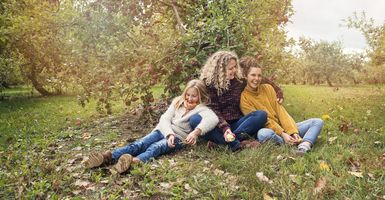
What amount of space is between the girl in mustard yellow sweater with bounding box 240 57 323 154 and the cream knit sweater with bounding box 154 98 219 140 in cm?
73

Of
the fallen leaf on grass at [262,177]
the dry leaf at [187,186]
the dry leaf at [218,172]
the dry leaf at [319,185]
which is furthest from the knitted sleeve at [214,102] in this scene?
the dry leaf at [319,185]

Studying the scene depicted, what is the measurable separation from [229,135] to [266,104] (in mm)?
1029

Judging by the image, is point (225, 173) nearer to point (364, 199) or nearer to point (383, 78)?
point (364, 199)

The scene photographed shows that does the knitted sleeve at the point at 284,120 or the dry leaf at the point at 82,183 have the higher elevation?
the knitted sleeve at the point at 284,120

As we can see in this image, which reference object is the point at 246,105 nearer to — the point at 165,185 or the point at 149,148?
the point at 149,148

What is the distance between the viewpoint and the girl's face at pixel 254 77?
6.36 m

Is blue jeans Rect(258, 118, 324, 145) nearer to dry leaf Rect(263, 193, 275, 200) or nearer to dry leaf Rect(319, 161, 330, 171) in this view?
dry leaf Rect(319, 161, 330, 171)

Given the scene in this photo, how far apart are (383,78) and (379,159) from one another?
102 ft

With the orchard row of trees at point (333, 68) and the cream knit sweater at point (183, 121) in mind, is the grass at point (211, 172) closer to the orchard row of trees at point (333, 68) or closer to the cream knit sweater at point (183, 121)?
the cream knit sweater at point (183, 121)

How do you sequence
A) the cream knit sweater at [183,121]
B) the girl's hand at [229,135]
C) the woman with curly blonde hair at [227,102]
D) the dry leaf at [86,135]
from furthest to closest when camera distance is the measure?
the dry leaf at [86,135], the woman with curly blonde hair at [227,102], the cream knit sweater at [183,121], the girl's hand at [229,135]

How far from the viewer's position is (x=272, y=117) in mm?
6414

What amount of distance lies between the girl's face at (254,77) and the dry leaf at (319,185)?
2211 mm

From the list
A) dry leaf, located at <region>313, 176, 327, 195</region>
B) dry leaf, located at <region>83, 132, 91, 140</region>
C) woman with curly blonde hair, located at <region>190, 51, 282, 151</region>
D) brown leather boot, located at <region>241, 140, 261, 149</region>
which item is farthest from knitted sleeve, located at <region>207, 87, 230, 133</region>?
dry leaf, located at <region>83, 132, 91, 140</region>

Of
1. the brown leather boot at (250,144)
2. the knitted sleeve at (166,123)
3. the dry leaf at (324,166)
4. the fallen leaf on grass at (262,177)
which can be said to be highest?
the knitted sleeve at (166,123)
